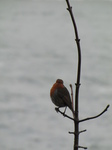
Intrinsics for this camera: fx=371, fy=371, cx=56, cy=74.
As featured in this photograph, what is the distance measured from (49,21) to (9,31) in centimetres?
128

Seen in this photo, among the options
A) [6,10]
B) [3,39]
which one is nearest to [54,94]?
[3,39]

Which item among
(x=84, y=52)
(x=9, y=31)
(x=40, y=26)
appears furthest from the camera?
(x=40, y=26)

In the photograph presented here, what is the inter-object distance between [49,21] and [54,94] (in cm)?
848

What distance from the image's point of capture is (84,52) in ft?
23.9

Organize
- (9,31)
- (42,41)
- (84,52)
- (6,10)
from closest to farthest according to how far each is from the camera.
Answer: (84,52) < (42,41) < (9,31) < (6,10)

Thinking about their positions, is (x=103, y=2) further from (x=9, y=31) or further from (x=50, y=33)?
(x=9, y=31)

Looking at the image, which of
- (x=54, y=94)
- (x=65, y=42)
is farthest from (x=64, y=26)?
(x=54, y=94)

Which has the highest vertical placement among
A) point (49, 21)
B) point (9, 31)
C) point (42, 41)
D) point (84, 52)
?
point (49, 21)

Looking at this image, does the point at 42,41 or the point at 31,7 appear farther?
the point at 31,7

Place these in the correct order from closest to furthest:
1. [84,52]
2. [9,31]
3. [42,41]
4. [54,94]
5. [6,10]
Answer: [54,94]
[84,52]
[42,41]
[9,31]
[6,10]

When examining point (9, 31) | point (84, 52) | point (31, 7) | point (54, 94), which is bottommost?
point (54, 94)

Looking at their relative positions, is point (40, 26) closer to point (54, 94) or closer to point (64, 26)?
point (64, 26)

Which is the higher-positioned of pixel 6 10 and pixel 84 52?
pixel 6 10

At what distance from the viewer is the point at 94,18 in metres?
9.23
